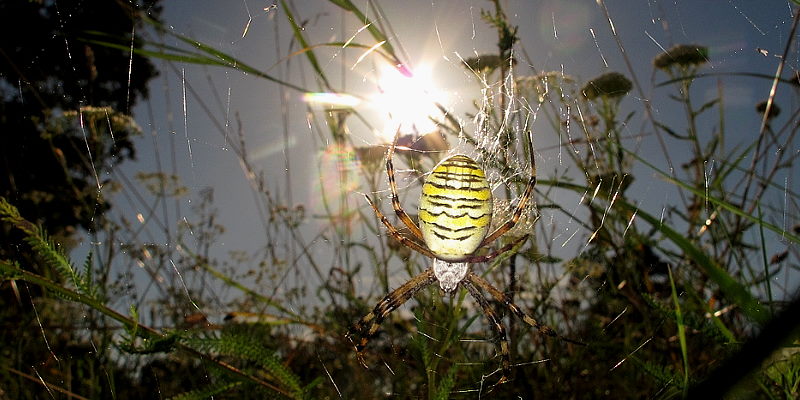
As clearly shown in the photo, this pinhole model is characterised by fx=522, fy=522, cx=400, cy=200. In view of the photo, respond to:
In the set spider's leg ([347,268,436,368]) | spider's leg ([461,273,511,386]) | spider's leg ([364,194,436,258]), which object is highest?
spider's leg ([364,194,436,258])

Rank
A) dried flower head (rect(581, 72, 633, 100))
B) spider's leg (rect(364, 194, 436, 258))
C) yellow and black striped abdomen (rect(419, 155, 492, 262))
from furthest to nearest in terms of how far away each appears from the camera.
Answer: dried flower head (rect(581, 72, 633, 100))
spider's leg (rect(364, 194, 436, 258))
yellow and black striped abdomen (rect(419, 155, 492, 262))

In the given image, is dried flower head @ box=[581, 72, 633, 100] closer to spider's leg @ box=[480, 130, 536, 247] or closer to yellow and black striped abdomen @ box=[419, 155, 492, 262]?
spider's leg @ box=[480, 130, 536, 247]

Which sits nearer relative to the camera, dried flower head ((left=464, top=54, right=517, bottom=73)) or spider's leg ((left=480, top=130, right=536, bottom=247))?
spider's leg ((left=480, top=130, right=536, bottom=247))

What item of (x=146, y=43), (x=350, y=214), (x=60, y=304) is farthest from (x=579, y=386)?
(x=60, y=304)

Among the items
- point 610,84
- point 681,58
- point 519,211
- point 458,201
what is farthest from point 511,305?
point 681,58

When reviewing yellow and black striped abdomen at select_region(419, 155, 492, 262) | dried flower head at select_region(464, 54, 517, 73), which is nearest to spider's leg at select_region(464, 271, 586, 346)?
yellow and black striped abdomen at select_region(419, 155, 492, 262)

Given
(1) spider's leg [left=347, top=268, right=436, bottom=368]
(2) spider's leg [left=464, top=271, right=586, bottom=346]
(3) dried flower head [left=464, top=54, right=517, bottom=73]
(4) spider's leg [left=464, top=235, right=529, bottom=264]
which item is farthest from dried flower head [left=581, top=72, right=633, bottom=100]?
(1) spider's leg [left=347, top=268, right=436, bottom=368]

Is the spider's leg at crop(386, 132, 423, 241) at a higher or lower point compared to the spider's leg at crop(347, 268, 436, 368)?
higher

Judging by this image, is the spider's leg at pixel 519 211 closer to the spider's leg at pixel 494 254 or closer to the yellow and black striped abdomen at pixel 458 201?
the spider's leg at pixel 494 254

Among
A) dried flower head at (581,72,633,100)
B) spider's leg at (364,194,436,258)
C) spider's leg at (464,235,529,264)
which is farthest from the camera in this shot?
dried flower head at (581,72,633,100)
